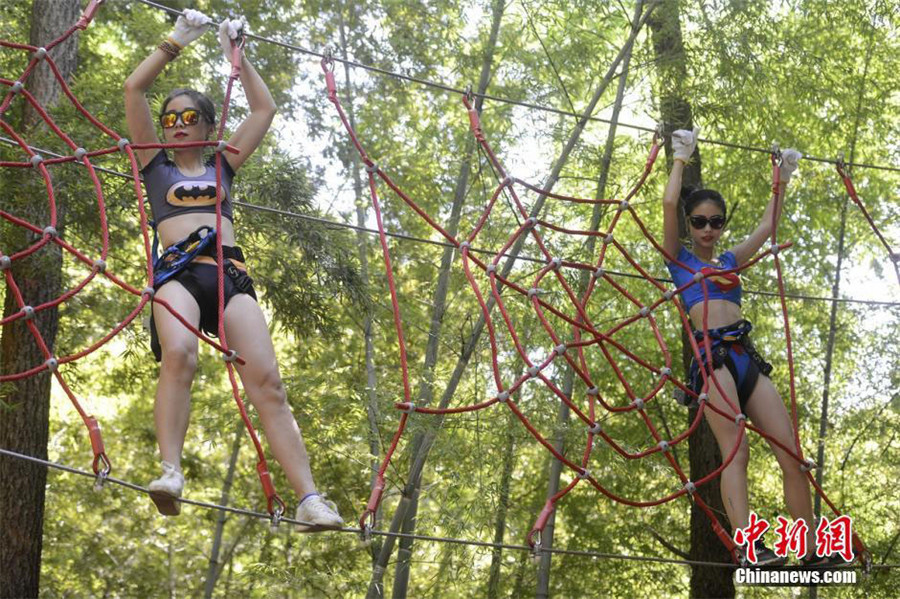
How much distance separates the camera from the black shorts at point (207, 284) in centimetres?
239

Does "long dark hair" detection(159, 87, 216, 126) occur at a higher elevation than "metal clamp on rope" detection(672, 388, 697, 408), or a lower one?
higher

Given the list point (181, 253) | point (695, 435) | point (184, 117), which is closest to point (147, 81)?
point (184, 117)

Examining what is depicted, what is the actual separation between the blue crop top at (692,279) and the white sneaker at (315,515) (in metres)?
1.18

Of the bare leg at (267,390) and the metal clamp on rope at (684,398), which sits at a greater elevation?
the metal clamp on rope at (684,398)

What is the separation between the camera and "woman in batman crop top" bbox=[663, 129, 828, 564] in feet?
9.21

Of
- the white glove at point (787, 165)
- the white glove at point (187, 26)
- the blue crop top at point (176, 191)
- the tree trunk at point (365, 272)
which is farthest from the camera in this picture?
the tree trunk at point (365, 272)

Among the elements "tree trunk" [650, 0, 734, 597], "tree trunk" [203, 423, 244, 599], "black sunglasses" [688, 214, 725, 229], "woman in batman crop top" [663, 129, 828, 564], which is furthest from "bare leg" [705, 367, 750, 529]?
"tree trunk" [203, 423, 244, 599]

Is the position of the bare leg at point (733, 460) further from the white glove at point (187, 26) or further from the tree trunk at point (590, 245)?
the tree trunk at point (590, 245)

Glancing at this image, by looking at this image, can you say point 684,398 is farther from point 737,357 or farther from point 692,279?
point 692,279

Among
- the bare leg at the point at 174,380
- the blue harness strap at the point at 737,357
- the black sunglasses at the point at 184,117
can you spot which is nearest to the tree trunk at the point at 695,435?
the blue harness strap at the point at 737,357

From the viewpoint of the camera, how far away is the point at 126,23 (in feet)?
19.1

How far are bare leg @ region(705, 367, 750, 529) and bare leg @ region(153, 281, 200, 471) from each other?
1359 millimetres

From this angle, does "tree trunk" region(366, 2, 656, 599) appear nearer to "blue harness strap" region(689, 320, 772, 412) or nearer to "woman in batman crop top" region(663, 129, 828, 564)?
"woman in batman crop top" region(663, 129, 828, 564)

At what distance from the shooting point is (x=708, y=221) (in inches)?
117
